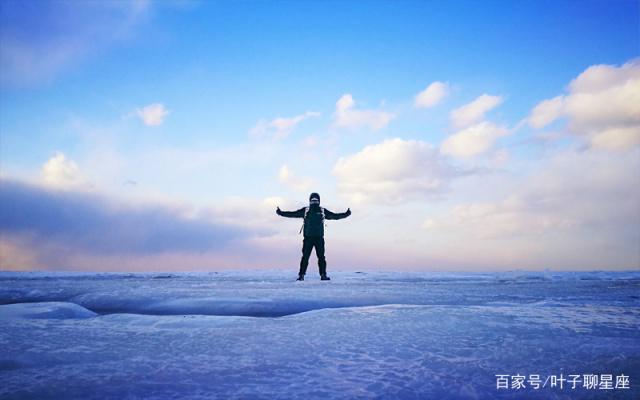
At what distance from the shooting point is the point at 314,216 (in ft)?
31.0

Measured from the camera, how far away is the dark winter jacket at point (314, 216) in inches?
366

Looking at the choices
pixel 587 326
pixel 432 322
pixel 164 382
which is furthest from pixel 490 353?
pixel 164 382

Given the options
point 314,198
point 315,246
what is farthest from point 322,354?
point 314,198

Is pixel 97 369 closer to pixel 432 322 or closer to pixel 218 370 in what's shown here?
pixel 218 370

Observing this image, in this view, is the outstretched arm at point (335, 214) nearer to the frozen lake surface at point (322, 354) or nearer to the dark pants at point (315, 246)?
the dark pants at point (315, 246)

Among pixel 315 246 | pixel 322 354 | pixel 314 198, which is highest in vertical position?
pixel 314 198

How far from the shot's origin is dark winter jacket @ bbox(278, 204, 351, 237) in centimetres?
930

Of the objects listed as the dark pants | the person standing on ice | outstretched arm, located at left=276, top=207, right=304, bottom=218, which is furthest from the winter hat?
the dark pants

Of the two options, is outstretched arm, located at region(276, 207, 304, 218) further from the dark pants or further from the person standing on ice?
the dark pants

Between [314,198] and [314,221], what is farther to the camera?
[314,198]

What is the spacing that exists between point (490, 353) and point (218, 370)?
1.03m

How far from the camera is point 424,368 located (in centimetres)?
127

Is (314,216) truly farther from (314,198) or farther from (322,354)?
(322,354)

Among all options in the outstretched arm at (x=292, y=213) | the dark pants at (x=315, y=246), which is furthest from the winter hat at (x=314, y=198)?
the dark pants at (x=315, y=246)
